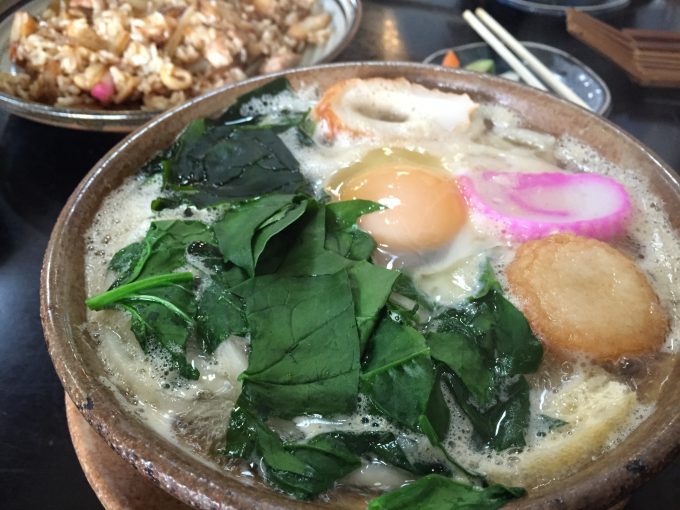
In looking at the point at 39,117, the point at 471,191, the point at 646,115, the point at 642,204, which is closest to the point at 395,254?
the point at 471,191

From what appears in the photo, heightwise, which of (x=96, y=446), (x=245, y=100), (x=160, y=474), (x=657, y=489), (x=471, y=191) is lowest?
(x=657, y=489)

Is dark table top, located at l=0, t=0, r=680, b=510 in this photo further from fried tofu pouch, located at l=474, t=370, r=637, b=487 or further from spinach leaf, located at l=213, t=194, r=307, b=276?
spinach leaf, located at l=213, t=194, r=307, b=276

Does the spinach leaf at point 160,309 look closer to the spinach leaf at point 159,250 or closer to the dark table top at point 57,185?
the spinach leaf at point 159,250

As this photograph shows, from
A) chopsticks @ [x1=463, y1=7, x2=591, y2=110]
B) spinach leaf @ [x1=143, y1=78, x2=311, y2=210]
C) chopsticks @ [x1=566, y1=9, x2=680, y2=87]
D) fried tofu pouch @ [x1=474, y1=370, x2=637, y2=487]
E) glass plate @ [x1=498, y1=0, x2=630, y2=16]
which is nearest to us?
fried tofu pouch @ [x1=474, y1=370, x2=637, y2=487]

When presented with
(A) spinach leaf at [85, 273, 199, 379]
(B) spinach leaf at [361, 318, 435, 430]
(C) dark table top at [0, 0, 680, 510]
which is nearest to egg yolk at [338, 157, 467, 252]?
(B) spinach leaf at [361, 318, 435, 430]

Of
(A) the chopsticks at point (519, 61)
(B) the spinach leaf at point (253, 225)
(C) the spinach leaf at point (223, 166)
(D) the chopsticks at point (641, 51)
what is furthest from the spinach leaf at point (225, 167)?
(D) the chopsticks at point (641, 51)

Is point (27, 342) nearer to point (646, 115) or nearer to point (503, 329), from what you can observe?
point (503, 329)

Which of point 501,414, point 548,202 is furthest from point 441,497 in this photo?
point 548,202
